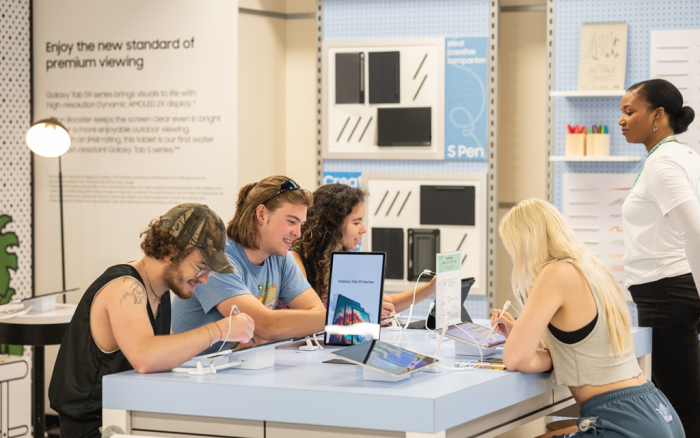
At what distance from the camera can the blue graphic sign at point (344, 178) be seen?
15.6 ft

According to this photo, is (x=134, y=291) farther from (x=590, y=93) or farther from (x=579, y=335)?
(x=590, y=93)

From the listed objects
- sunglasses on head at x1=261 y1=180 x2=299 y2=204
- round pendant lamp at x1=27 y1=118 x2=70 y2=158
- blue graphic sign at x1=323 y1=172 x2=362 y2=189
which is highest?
round pendant lamp at x1=27 y1=118 x2=70 y2=158

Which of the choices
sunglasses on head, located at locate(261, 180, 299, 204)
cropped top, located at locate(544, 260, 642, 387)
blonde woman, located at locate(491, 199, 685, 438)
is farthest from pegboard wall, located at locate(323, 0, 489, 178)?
cropped top, located at locate(544, 260, 642, 387)

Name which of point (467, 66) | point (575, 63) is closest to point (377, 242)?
point (467, 66)

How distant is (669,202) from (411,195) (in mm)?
1719

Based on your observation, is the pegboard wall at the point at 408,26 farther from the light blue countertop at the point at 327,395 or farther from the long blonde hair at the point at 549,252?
the light blue countertop at the point at 327,395

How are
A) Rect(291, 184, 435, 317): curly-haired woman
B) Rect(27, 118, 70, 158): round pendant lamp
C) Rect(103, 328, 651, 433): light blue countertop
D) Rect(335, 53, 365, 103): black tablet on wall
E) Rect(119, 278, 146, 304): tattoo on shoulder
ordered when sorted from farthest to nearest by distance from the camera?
Rect(335, 53, 365, 103): black tablet on wall, Rect(27, 118, 70, 158): round pendant lamp, Rect(291, 184, 435, 317): curly-haired woman, Rect(119, 278, 146, 304): tattoo on shoulder, Rect(103, 328, 651, 433): light blue countertop

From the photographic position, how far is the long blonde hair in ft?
7.98

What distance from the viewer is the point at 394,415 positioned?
194 cm

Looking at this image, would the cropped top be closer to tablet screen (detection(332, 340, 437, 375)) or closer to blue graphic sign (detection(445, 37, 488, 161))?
tablet screen (detection(332, 340, 437, 375))

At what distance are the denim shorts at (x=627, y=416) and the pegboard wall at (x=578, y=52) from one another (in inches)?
81.4

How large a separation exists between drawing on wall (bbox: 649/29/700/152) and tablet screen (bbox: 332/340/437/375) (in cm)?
262

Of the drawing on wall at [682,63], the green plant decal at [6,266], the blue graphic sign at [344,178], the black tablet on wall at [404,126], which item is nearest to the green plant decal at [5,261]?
the green plant decal at [6,266]

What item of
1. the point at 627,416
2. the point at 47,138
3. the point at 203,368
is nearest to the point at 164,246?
the point at 203,368
